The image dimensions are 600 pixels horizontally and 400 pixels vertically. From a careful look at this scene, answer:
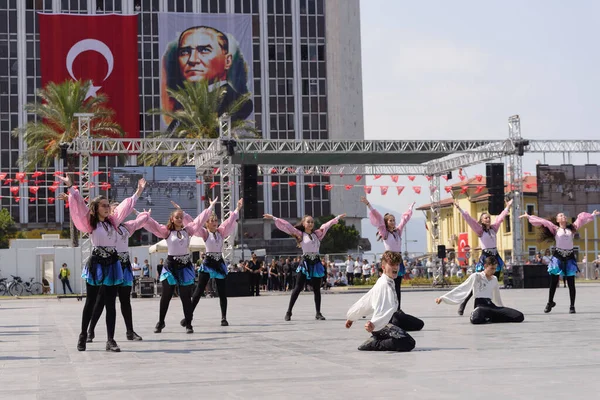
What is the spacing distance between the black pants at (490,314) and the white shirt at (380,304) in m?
4.01

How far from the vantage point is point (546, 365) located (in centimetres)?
893

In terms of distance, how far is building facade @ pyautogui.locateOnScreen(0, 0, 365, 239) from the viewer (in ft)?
282

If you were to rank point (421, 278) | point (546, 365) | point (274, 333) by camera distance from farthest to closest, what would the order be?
point (421, 278)
point (274, 333)
point (546, 365)

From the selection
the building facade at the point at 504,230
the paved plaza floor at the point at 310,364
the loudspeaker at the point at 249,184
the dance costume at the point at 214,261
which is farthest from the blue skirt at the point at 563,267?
the building facade at the point at 504,230

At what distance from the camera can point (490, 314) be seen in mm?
14906

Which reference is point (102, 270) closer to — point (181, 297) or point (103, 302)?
point (103, 302)

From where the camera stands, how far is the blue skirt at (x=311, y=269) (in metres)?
17.0

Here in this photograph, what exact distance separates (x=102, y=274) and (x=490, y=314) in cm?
621

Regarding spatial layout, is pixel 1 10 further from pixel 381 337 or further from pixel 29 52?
pixel 381 337

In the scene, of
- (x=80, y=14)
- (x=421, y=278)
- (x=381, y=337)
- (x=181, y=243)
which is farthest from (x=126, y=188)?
(x=80, y=14)

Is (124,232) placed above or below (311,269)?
above

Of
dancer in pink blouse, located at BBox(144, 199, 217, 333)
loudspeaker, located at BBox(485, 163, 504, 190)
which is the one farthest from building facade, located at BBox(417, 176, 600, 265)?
dancer in pink blouse, located at BBox(144, 199, 217, 333)

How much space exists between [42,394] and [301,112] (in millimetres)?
82805

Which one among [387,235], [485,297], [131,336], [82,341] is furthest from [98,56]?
[82,341]
